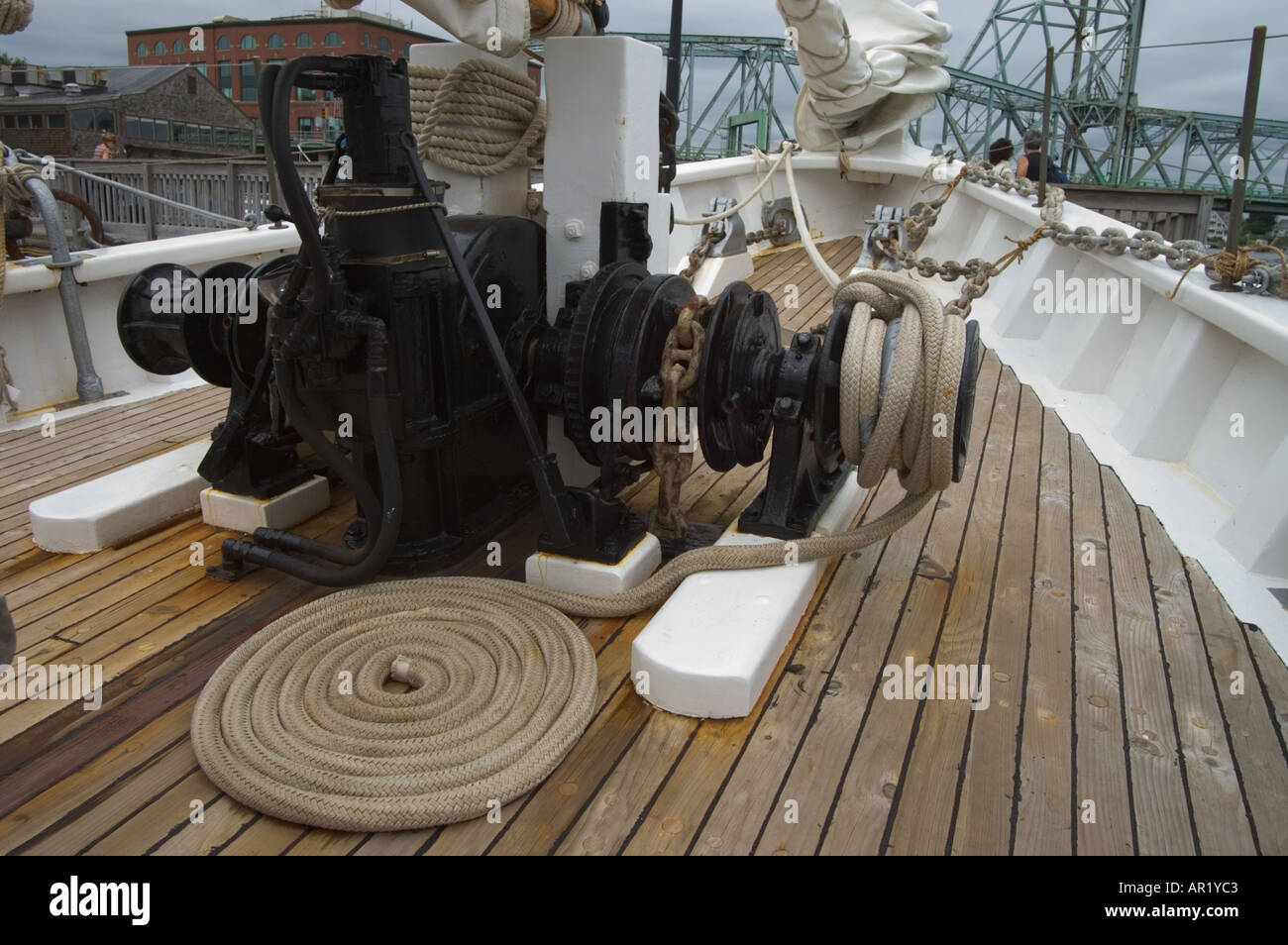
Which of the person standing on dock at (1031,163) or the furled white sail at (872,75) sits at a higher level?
the furled white sail at (872,75)

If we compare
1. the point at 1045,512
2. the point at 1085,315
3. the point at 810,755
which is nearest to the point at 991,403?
the point at 1085,315

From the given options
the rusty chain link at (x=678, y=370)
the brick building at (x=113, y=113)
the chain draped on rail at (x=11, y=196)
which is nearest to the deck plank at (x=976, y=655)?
the rusty chain link at (x=678, y=370)

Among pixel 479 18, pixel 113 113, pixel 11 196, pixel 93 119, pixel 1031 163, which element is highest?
Result: pixel 113 113

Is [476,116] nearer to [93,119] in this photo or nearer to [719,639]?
[719,639]

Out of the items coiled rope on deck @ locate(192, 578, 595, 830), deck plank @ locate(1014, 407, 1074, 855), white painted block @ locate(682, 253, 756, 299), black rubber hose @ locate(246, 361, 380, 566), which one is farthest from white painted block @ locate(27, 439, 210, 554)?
white painted block @ locate(682, 253, 756, 299)

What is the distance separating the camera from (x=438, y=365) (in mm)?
2178

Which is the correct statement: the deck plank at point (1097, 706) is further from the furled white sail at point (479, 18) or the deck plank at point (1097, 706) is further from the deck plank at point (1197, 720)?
the furled white sail at point (479, 18)

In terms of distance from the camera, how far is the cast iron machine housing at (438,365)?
2025mm

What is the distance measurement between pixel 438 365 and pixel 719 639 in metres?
0.89

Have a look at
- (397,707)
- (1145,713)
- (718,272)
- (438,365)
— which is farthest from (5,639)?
(718,272)

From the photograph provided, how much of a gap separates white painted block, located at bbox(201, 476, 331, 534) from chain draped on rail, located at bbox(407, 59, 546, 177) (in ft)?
3.18

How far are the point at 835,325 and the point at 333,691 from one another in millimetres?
1329

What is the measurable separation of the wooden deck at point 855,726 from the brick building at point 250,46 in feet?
49.1
